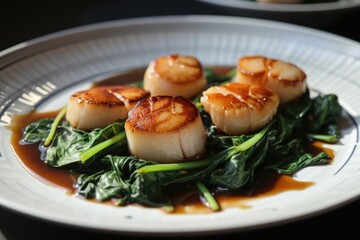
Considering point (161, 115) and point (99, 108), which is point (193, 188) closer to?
point (161, 115)

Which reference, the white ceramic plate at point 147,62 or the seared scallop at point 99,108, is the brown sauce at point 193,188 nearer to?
the white ceramic plate at point 147,62

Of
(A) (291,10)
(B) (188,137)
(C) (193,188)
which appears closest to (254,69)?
(B) (188,137)

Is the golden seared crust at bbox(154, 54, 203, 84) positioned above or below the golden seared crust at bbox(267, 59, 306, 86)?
above

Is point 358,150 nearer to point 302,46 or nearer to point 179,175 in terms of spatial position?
point 179,175

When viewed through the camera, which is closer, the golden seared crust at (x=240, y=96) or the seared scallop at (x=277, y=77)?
the golden seared crust at (x=240, y=96)

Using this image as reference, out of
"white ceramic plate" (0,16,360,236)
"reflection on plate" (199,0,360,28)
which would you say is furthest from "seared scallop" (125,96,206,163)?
"reflection on plate" (199,0,360,28)

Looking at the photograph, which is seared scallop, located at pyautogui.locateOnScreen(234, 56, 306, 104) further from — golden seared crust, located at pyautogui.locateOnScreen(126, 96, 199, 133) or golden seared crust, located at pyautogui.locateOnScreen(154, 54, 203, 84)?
golden seared crust, located at pyautogui.locateOnScreen(126, 96, 199, 133)

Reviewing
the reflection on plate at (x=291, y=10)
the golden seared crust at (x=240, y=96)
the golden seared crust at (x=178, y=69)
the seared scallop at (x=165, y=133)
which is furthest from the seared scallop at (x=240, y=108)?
the reflection on plate at (x=291, y=10)
